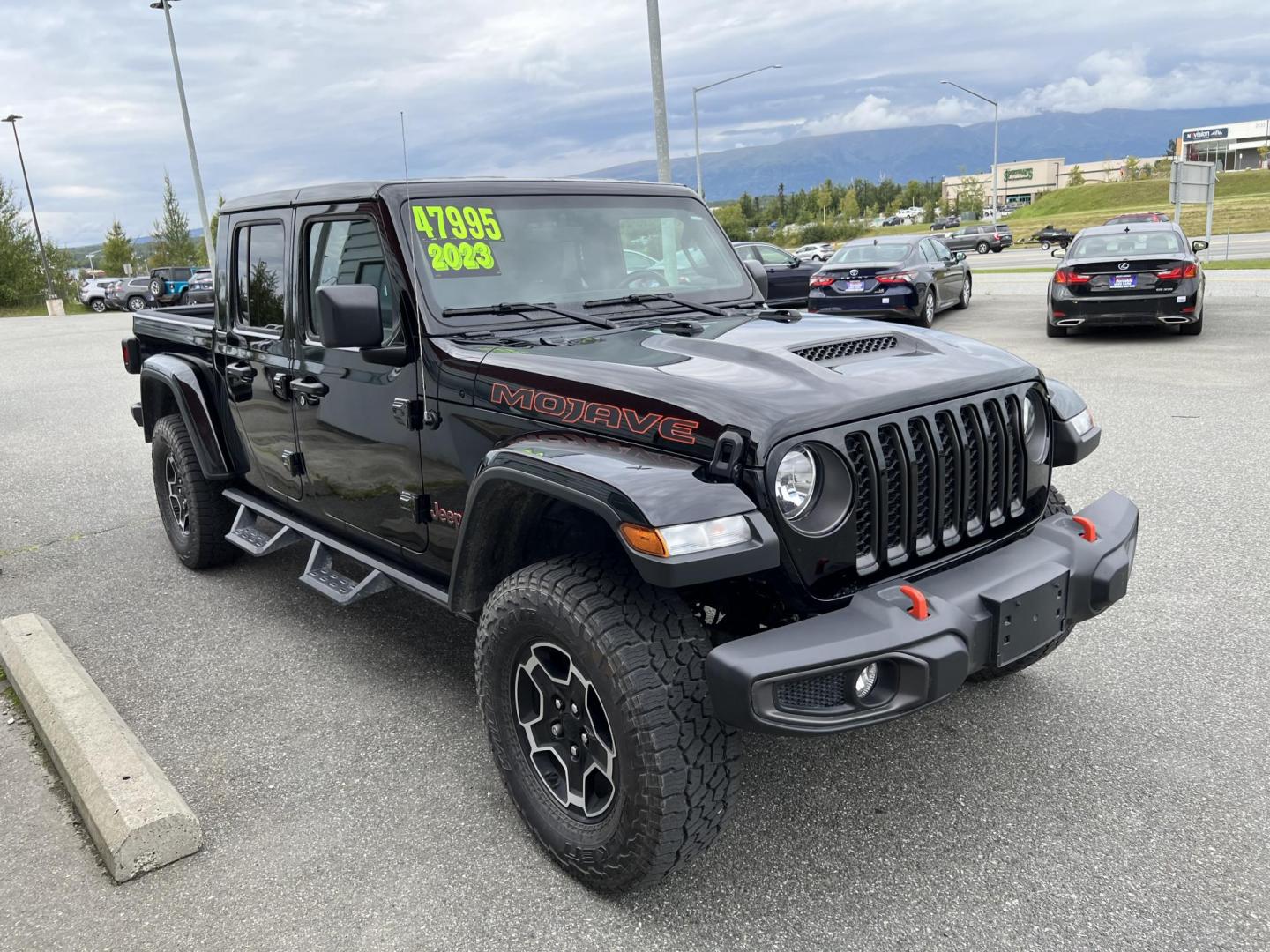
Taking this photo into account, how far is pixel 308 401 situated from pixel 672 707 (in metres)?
2.29

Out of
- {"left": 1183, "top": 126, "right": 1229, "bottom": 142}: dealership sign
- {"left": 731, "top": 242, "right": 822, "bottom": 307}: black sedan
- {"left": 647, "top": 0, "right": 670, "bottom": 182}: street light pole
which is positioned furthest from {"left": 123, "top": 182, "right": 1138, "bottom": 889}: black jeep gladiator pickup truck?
{"left": 1183, "top": 126, "right": 1229, "bottom": 142}: dealership sign

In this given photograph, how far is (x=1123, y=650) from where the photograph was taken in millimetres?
4055

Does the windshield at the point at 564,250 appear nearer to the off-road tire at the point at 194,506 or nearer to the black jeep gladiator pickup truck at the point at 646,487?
the black jeep gladiator pickup truck at the point at 646,487

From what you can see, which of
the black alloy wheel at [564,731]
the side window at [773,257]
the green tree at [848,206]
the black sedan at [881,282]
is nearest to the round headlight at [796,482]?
the black alloy wheel at [564,731]

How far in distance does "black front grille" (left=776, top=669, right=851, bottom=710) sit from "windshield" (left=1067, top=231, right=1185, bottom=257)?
41.5 feet

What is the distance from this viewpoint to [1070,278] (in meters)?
13.3

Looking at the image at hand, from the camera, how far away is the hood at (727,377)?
259cm

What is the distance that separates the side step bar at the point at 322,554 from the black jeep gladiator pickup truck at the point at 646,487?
2 centimetres

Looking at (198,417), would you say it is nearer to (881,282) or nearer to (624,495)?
(624,495)

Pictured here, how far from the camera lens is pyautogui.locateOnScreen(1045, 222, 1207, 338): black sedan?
12.8 m

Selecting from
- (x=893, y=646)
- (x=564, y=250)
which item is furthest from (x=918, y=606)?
(x=564, y=250)

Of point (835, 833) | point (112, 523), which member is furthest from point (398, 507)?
point (112, 523)

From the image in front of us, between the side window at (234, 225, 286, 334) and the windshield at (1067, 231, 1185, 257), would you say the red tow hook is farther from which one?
the windshield at (1067, 231, 1185, 257)

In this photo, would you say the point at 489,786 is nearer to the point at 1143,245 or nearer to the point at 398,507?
the point at 398,507
